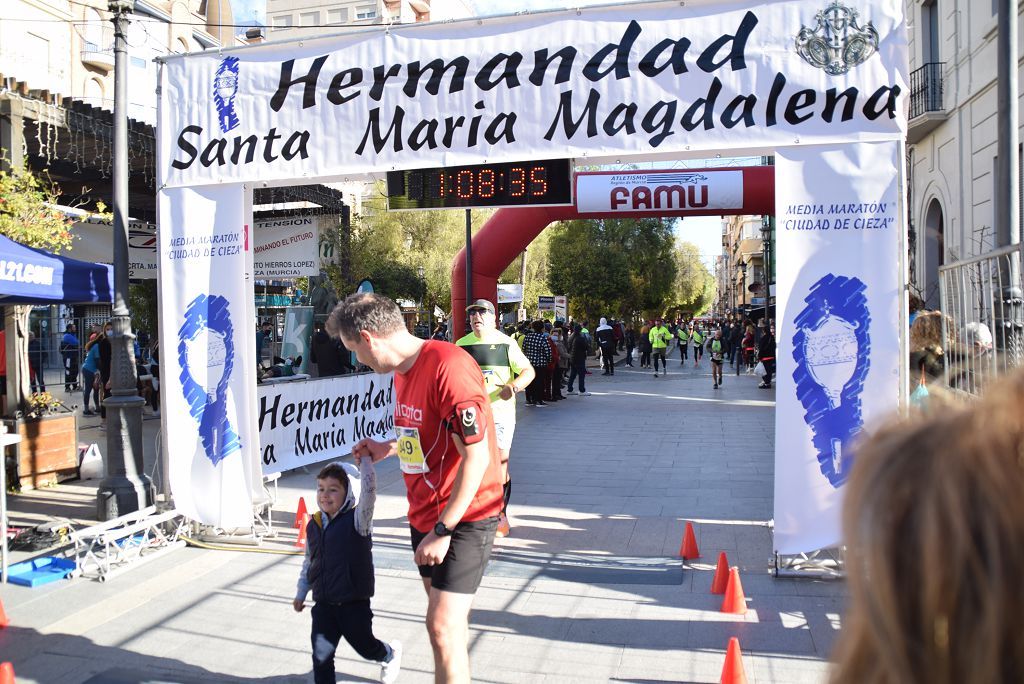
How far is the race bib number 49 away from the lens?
12.0ft

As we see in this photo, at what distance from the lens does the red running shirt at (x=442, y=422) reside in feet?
11.6

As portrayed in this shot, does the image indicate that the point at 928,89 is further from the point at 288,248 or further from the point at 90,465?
the point at 90,465

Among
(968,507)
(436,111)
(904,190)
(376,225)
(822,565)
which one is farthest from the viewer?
(376,225)

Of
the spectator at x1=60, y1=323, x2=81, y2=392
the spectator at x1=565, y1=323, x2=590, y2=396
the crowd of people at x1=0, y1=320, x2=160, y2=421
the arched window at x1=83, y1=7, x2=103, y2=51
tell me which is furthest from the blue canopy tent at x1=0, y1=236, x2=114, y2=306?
the arched window at x1=83, y1=7, x2=103, y2=51

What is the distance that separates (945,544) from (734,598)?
473 cm

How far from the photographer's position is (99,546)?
6746 millimetres

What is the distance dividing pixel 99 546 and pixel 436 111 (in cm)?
431

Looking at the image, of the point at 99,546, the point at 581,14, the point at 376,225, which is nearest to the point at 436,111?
the point at 581,14

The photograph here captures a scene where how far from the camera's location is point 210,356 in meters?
6.98

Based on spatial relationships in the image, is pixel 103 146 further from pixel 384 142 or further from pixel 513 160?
pixel 513 160

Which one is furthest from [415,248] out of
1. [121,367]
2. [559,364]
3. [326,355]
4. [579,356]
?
[121,367]

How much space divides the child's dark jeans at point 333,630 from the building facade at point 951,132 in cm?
1136

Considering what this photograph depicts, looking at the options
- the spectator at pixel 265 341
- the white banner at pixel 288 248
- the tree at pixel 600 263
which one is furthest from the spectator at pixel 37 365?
the tree at pixel 600 263

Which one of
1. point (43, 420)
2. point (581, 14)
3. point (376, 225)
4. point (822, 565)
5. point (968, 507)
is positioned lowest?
point (822, 565)
